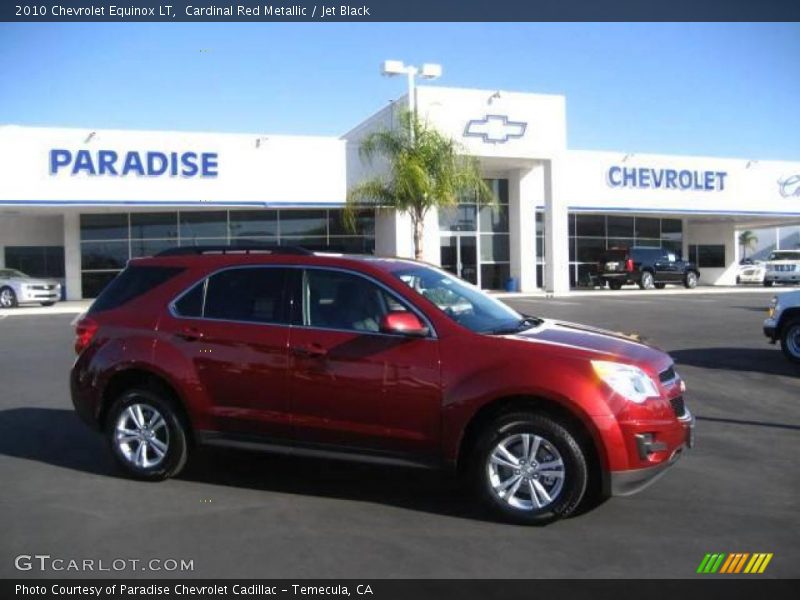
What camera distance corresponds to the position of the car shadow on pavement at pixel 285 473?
579 centimetres

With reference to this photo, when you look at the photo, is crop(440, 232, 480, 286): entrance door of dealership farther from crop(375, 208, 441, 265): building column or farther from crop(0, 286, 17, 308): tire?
crop(0, 286, 17, 308): tire

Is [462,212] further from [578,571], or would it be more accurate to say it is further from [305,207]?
[578,571]

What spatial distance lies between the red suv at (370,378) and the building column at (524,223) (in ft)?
85.6

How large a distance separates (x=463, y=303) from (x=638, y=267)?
29.8 metres

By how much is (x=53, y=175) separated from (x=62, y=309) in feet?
15.8

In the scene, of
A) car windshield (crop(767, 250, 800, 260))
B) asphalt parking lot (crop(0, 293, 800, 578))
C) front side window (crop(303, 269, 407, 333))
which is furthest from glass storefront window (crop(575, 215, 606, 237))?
front side window (crop(303, 269, 407, 333))

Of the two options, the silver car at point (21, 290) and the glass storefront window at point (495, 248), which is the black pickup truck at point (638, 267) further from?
the silver car at point (21, 290)

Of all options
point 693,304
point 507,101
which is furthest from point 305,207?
point 693,304

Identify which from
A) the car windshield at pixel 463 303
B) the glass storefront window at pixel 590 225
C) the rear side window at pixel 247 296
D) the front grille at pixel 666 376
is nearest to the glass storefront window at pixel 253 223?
the glass storefront window at pixel 590 225

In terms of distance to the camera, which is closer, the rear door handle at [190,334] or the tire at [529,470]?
the tire at [529,470]

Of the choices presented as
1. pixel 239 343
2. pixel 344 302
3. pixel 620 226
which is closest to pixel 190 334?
pixel 239 343

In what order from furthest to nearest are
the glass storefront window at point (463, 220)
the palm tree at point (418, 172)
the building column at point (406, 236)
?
1. the glass storefront window at point (463, 220)
2. the building column at point (406, 236)
3. the palm tree at point (418, 172)

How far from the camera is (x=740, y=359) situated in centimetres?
1266

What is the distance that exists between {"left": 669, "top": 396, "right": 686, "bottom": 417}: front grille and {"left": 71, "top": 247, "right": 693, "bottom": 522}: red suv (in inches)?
0.7
